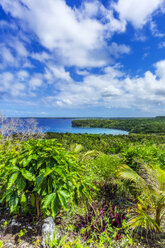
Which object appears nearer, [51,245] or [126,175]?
[51,245]

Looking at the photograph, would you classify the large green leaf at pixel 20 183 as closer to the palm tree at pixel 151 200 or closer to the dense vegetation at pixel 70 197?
the dense vegetation at pixel 70 197

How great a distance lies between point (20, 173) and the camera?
194cm

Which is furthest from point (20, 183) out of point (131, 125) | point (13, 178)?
point (131, 125)

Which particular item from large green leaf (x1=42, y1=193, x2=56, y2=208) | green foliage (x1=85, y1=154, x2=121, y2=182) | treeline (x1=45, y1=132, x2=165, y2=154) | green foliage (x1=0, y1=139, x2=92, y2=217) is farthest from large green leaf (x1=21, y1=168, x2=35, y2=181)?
treeline (x1=45, y1=132, x2=165, y2=154)

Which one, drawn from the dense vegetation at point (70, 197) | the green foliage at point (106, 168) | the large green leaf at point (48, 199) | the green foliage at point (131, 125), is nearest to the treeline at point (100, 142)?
the green foliage at point (106, 168)

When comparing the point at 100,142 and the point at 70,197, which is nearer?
the point at 70,197

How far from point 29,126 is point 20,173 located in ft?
32.3

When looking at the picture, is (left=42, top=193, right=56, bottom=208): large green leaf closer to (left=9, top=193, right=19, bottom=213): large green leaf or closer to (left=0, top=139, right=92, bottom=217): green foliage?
(left=0, top=139, right=92, bottom=217): green foliage

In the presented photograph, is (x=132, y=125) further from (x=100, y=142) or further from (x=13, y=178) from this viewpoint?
(x=13, y=178)

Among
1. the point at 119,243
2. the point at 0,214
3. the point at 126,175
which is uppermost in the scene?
the point at 126,175

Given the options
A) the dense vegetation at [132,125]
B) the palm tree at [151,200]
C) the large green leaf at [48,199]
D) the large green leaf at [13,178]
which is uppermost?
the large green leaf at [13,178]

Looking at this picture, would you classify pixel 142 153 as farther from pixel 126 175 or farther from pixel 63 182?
pixel 63 182

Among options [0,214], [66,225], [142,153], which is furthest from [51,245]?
[142,153]

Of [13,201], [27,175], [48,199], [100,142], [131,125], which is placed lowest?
[131,125]
